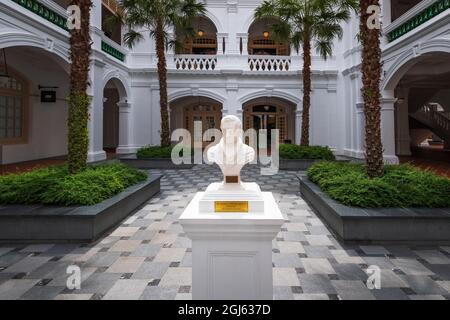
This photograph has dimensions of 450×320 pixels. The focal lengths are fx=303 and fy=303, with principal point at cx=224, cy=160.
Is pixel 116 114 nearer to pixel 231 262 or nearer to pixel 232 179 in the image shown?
pixel 232 179

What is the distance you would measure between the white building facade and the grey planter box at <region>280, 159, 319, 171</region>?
3384 mm

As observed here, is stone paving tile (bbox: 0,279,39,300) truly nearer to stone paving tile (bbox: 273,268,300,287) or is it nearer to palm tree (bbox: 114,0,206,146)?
stone paving tile (bbox: 273,268,300,287)

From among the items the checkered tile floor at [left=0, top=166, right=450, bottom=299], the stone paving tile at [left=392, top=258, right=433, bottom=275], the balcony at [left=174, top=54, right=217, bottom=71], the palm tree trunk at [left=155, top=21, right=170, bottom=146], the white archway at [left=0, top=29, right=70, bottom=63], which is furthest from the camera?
the balcony at [left=174, top=54, right=217, bottom=71]

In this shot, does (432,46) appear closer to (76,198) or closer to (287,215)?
(287,215)

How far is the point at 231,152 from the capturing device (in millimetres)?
3180

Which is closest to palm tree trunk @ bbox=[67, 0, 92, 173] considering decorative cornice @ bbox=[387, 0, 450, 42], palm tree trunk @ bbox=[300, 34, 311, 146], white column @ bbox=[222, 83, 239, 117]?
palm tree trunk @ bbox=[300, 34, 311, 146]

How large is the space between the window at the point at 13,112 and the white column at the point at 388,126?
15.4 metres

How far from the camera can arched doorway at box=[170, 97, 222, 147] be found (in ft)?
69.6

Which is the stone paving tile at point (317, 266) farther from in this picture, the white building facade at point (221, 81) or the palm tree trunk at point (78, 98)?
the white building facade at point (221, 81)

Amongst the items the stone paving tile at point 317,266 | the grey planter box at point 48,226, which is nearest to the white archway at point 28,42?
the grey planter box at point 48,226

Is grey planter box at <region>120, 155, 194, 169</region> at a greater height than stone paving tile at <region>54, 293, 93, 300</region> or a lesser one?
greater

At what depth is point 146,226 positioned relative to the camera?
5598mm

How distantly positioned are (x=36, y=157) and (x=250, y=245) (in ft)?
48.9

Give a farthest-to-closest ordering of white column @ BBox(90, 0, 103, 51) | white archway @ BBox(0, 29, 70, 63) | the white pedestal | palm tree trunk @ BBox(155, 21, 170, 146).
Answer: palm tree trunk @ BBox(155, 21, 170, 146) → white column @ BBox(90, 0, 103, 51) → white archway @ BBox(0, 29, 70, 63) → the white pedestal
